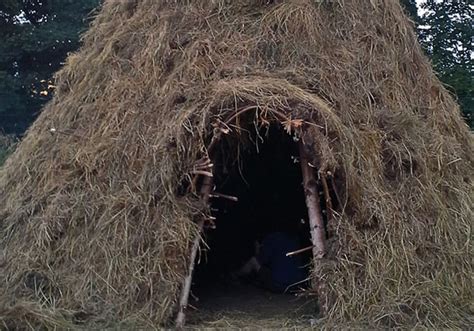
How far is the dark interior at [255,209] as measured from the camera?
8.76 m

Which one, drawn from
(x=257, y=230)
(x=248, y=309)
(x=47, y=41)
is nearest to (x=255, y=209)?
(x=257, y=230)

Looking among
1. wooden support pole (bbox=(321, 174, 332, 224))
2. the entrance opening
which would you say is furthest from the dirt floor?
wooden support pole (bbox=(321, 174, 332, 224))

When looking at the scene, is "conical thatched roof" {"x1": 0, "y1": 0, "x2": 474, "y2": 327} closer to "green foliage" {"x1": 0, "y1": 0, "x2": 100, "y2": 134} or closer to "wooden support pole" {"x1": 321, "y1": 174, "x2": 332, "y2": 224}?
"wooden support pole" {"x1": 321, "y1": 174, "x2": 332, "y2": 224}

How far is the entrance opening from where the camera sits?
7910mm

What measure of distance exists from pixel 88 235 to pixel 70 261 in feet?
0.89

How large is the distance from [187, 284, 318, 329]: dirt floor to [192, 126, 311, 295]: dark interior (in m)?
0.55

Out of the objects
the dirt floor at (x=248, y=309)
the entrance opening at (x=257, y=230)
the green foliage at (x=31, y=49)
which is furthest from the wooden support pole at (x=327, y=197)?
the green foliage at (x=31, y=49)

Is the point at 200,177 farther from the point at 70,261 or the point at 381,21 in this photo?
the point at 381,21

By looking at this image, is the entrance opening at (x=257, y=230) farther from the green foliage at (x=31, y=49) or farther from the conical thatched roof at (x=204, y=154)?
the green foliage at (x=31, y=49)

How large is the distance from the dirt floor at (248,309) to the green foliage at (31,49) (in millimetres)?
11600

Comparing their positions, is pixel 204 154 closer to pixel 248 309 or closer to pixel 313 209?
pixel 313 209

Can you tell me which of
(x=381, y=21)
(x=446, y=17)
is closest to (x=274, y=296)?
(x=381, y=21)

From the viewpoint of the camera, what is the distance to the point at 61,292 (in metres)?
6.23

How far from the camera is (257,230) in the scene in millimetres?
9352
